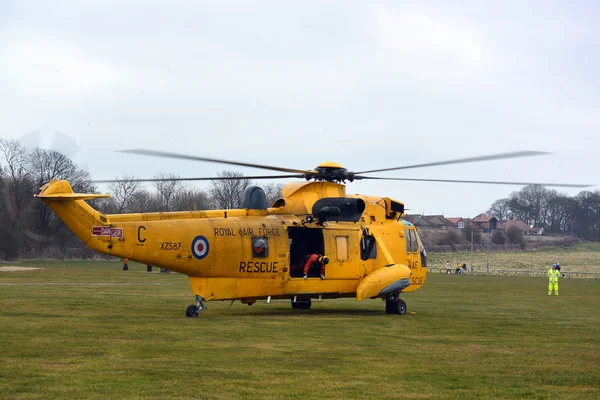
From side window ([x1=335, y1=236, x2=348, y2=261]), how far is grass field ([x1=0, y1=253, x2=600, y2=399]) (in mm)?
1847

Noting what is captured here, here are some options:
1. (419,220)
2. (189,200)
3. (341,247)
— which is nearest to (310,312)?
(341,247)

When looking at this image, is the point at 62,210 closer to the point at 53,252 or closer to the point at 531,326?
the point at 531,326

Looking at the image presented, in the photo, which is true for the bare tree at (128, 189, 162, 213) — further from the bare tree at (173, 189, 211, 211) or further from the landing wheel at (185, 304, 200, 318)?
the landing wheel at (185, 304, 200, 318)

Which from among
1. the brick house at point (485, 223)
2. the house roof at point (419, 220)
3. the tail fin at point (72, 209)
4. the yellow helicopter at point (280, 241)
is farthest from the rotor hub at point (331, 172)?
the brick house at point (485, 223)

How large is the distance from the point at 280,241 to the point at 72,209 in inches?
252

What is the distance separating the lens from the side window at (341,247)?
27.3m

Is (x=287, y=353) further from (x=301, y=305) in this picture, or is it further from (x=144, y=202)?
(x=144, y=202)

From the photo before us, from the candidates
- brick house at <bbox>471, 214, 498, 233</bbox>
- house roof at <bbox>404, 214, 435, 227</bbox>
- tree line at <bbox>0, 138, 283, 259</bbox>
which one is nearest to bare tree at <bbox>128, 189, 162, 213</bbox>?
tree line at <bbox>0, 138, 283, 259</bbox>

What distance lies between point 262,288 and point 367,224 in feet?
16.4

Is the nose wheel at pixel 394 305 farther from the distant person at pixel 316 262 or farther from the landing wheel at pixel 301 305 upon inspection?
the landing wheel at pixel 301 305

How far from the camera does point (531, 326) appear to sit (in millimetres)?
24297

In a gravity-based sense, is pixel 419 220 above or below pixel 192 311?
above

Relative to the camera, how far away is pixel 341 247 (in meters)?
27.4

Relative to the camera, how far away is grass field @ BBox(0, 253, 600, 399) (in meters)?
12.9
